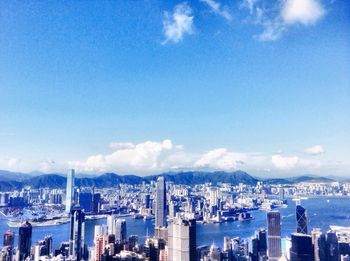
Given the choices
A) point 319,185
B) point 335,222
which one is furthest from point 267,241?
point 319,185

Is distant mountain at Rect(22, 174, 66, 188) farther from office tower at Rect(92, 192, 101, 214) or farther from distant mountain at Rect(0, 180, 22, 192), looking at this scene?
office tower at Rect(92, 192, 101, 214)

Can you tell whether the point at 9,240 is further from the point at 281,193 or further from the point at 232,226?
the point at 281,193

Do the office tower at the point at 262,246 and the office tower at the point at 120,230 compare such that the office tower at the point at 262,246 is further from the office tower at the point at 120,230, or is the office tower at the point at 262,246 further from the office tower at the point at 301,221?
the office tower at the point at 120,230

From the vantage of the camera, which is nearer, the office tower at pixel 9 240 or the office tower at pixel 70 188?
the office tower at pixel 9 240

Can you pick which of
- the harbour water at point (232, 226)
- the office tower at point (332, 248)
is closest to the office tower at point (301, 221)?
the harbour water at point (232, 226)

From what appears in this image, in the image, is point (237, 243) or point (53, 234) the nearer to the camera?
point (237, 243)

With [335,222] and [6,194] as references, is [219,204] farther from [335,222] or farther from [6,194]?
[6,194]
